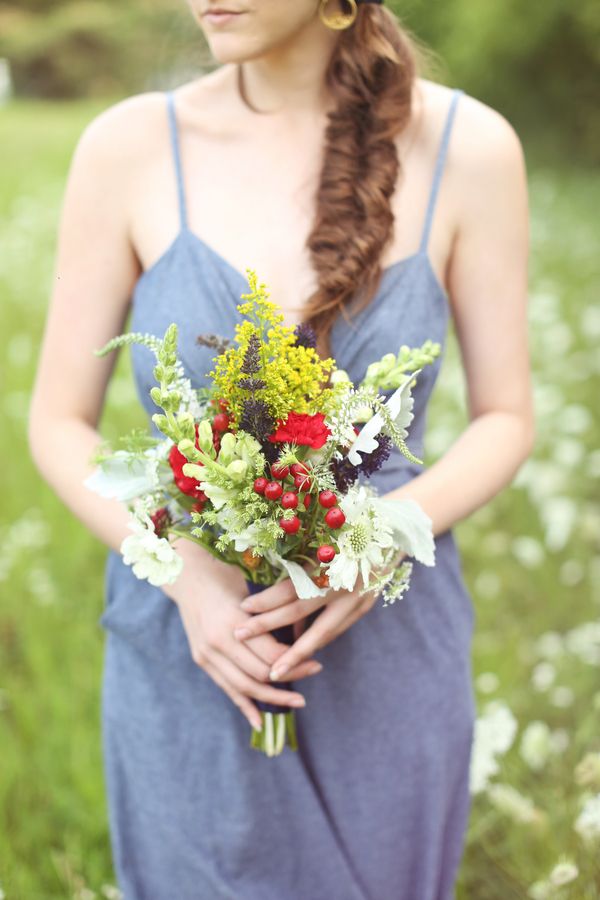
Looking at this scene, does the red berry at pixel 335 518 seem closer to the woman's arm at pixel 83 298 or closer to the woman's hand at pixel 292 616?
the woman's hand at pixel 292 616

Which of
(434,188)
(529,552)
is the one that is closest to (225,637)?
(434,188)

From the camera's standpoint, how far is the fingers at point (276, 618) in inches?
57.7

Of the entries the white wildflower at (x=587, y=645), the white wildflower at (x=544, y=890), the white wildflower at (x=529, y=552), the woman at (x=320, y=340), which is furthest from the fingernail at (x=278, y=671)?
the white wildflower at (x=529, y=552)

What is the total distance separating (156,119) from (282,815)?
1.27 m

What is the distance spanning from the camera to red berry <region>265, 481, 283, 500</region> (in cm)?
117

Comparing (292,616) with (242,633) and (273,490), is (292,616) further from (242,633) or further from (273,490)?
(273,490)

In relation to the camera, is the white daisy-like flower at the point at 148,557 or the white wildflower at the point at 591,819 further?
the white wildflower at the point at 591,819

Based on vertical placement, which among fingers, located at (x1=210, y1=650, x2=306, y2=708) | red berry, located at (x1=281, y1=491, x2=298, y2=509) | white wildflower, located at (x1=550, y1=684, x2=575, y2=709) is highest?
red berry, located at (x1=281, y1=491, x2=298, y2=509)

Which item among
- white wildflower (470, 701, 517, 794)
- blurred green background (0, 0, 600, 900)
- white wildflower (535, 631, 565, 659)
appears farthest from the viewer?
white wildflower (535, 631, 565, 659)

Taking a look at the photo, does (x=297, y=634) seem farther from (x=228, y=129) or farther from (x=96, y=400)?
(x=228, y=129)

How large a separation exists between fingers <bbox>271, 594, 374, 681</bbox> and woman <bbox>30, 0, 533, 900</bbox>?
20 cm

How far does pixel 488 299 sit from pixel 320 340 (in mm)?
332

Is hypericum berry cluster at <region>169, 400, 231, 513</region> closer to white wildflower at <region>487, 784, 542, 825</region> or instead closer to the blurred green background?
the blurred green background

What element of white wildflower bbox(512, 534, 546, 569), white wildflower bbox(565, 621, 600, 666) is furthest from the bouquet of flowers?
white wildflower bbox(512, 534, 546, 569)
